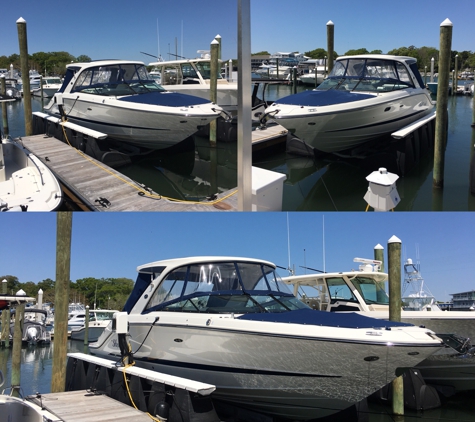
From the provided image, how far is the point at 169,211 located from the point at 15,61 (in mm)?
1568

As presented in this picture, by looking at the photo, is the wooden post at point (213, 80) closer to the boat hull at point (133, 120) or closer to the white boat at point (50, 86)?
the boat hull at point (133, 120)

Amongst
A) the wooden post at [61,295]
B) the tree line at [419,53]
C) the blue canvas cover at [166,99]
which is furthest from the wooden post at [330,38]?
the wooden post at [61,295]

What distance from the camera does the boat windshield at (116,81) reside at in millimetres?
4105

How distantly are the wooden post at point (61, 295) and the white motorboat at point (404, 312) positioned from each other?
9.98 feet

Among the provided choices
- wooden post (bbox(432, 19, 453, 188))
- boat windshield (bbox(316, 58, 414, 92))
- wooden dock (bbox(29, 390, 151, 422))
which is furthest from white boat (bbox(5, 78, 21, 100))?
wooden post (bbox(432, 19, 453, 188))

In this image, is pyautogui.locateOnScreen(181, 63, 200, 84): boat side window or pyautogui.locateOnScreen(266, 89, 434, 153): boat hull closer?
pyautogui.locateOnScreen(181, 63, 200, 84): boat side window

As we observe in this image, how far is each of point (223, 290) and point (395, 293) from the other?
210 cm

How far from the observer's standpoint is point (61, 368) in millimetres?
6129

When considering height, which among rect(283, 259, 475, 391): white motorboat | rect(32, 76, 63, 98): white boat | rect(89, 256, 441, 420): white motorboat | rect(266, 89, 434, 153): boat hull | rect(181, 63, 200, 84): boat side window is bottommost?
rect(283, 259, 475, 391): white motorboat

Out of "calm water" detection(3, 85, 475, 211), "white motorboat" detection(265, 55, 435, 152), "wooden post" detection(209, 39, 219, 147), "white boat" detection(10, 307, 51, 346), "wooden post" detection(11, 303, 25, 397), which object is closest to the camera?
"wooden post" detection(209, 39, 219, 147)

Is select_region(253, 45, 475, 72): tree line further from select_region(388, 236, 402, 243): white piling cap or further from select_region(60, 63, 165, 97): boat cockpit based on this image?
select_region(388, 236, 402, 243): white piling cap

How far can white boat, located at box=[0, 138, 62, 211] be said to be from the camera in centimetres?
459

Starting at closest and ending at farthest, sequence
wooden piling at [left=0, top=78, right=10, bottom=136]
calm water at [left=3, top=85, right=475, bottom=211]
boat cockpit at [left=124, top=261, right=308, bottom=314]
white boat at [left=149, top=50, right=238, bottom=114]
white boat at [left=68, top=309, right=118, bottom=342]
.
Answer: white boat at [left=149, top=50, right=238, bottom=114] → calm water at [left=3, top=85, right=475, bottom=211] → wooden piling at [left=0, top=78, right=10, bottom=136] → boat cockpit at [left=124, top=261, right=308, bottom=314] → white boat at [left=68, top=309, right=118, bottom=342]

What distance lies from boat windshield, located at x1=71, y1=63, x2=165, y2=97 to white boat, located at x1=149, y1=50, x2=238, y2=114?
112 millimetres
